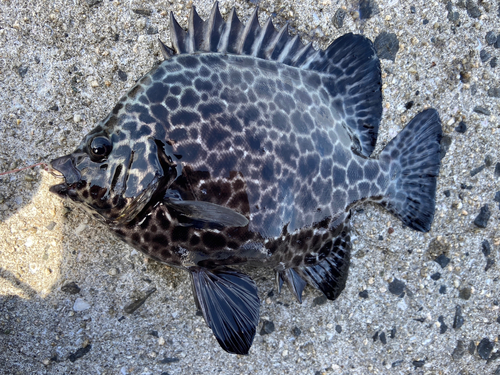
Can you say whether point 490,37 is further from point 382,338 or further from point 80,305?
point 80,305

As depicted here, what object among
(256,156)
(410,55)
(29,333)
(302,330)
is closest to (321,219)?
(256,156)

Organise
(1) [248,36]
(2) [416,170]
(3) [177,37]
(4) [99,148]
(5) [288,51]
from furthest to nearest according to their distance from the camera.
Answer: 1. (2) [416,170]
2. (5) [288,51]
3. (1) [248,36]
4. (3) [177,37]
5. (4) [99,148]

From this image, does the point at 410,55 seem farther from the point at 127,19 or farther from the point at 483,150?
the point at 127,19

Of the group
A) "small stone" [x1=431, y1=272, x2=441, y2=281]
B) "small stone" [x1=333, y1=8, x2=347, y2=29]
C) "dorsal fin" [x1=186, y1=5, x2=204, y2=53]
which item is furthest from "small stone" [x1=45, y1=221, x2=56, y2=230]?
"small stone" [x1=431, y1=272, x2=441, y2=281]

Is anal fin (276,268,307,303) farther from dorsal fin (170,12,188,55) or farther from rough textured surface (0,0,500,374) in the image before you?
dorsal fin (170,12,188,55)

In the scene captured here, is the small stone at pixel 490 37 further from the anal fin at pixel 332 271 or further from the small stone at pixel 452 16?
the anal fin at pixel 332 271

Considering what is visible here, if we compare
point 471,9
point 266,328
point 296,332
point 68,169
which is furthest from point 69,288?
point 471,9

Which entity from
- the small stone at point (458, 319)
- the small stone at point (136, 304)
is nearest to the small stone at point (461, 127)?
the small stone at point (458, 319)
